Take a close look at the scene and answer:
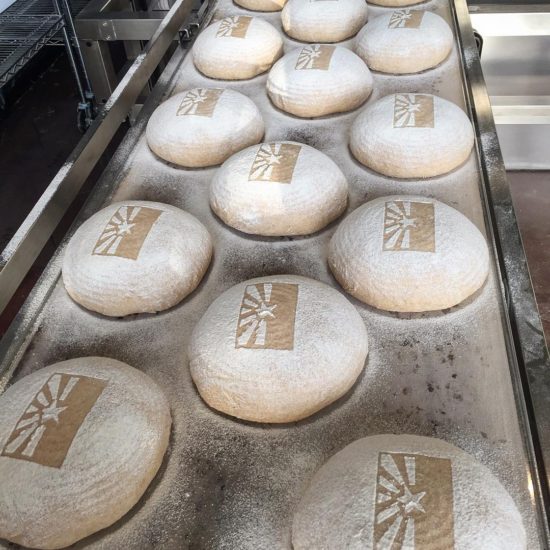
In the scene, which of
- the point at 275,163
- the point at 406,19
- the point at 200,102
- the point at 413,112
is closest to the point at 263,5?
the point at 406,19

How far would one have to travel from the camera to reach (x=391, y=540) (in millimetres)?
895

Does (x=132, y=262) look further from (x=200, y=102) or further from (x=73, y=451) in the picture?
(x=200, y=102)

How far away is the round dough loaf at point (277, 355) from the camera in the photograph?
1202mm

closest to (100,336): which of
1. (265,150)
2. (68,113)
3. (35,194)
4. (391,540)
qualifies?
(265,150)

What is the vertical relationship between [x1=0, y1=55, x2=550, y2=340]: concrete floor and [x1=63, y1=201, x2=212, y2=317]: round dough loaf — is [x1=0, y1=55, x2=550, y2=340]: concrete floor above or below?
below

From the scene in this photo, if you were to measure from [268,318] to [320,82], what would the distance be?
3.68 ft

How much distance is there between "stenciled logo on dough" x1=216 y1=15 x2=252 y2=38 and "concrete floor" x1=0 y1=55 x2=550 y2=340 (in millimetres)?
1894

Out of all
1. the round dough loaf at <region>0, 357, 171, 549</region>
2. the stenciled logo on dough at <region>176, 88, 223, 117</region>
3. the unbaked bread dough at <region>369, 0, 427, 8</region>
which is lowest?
the round dough loaf at <region>0, 357, 171, 549</region>

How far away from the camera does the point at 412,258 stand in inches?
54.5

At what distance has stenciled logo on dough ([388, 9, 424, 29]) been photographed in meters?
2.23

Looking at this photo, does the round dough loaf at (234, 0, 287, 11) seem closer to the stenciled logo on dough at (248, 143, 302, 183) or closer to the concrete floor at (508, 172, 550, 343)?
the stenciled logo on dough at (248, 143, 302, 183)

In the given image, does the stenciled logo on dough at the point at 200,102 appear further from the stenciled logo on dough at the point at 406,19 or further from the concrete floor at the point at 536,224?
the concrete floor at the point at 536,224

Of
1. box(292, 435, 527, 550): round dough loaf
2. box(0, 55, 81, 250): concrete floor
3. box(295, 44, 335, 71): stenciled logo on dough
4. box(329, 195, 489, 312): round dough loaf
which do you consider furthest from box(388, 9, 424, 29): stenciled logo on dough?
box(0, 55, 81, 250): concrete floor

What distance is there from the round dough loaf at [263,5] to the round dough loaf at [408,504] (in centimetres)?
230
